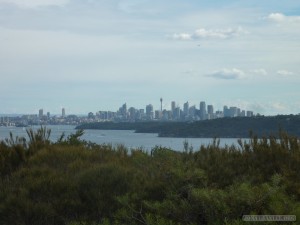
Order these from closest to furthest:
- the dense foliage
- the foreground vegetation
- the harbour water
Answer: the foreground vegetation < the harbour water < the dense foliage

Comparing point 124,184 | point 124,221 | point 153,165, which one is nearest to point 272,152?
point 153,165

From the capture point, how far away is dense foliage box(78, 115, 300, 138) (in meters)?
41.1

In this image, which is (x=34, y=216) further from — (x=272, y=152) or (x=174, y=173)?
(x=272, y=152)

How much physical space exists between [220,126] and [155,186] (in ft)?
198

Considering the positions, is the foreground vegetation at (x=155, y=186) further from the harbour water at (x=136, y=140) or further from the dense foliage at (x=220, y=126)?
the dense foliage at (x=220, y=126)

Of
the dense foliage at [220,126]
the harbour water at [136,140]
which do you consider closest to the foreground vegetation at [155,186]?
the harbour water at [136,140]

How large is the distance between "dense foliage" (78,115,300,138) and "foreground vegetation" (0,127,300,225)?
21.3 m

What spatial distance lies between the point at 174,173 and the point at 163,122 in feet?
285

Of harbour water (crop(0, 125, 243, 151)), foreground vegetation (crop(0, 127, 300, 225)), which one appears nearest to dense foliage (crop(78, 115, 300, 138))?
harbour water (crop(0, 125, 243, 151))

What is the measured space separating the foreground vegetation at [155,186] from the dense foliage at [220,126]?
2133 cm

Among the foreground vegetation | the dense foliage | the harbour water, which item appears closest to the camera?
the foreground vegetation

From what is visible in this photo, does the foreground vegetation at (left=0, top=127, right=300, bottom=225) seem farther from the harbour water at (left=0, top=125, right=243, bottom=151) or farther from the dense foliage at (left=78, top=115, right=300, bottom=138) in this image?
the dense foliage at (left=78, top=115, right=300, bottom=138)

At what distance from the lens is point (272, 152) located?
9.39 m

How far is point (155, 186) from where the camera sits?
8250 millimetres
